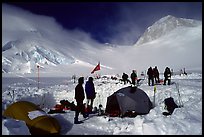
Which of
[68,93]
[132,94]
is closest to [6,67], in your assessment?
[68,93]

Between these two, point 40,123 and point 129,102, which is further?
point 129,102

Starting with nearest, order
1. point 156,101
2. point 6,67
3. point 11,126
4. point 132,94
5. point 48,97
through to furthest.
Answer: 1. point 11,126
2. point 132,94
3. point 156,101
4. point 48,97
5. point 6,67

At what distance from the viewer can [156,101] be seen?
585 inches

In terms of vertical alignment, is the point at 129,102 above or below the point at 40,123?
above

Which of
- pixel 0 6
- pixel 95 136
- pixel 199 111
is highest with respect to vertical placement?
pixel 0 6

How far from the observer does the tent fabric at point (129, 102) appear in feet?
40.1

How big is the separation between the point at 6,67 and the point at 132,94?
181 m

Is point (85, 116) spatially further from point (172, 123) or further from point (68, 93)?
point (68, 93)

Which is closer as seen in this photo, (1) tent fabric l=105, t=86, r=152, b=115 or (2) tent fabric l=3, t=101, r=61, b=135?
(2) tent fabric l=3, t=101, r=61, b=135

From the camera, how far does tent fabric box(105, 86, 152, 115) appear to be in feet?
40.1

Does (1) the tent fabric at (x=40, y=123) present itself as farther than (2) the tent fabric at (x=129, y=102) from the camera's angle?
No

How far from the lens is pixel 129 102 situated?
12.3 meters

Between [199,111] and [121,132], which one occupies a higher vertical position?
[199,111]

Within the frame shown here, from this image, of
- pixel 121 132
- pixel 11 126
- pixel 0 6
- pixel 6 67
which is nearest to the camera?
pixel 11 126
